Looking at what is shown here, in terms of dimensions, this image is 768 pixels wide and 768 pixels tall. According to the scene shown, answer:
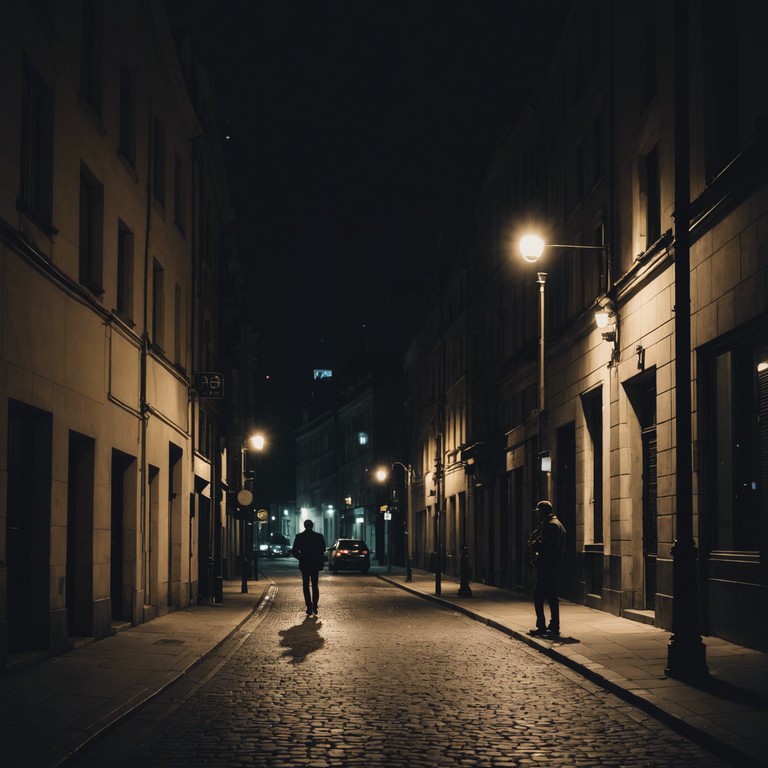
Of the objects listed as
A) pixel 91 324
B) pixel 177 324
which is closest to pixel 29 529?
pixel 91 324

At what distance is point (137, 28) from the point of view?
2128cm

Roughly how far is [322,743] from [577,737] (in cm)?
207

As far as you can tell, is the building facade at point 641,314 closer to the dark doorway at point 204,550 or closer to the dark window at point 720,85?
the dark window at point 720,85

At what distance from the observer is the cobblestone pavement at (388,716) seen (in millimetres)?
8805

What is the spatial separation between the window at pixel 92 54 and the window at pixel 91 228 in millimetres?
1102

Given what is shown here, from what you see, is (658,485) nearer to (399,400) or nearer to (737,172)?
(737,172)

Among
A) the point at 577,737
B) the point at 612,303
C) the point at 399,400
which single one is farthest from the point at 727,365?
the point at 399,400

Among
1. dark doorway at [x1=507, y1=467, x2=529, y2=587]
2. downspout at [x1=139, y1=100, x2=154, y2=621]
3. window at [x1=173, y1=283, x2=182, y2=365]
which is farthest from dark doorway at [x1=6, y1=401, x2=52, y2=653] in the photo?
dark doorway at [x1=507, y1=467, x2=529, y2=587]

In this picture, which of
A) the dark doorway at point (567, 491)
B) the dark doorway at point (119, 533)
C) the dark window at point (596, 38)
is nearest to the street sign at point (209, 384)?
the dark doorway at point (119, 533)

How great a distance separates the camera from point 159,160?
80.9ft

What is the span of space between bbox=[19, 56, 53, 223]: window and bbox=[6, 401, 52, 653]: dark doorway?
8.64ft

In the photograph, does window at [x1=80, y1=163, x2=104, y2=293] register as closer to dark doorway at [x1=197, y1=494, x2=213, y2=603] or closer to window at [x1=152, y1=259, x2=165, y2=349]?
window at [x1=152, y1=259, x2=165, y2=349]

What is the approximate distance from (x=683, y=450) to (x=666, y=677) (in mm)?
2367

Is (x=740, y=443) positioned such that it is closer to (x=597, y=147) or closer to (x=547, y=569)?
(x=547, y=569)
